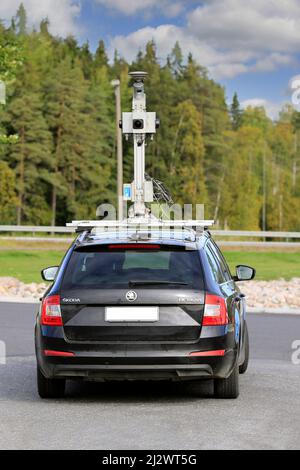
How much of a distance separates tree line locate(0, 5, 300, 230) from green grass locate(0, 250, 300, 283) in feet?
148

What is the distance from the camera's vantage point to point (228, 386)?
31.3ft

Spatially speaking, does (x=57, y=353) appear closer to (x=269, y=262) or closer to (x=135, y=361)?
(x=135, y=361)

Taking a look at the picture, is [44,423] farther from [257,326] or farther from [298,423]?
[257,326]

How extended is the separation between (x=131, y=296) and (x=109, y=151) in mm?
95141

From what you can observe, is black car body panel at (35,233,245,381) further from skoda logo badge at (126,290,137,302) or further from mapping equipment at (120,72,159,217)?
mapping equipment at (120,72,159,217)

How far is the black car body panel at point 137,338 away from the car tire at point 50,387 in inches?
17.7

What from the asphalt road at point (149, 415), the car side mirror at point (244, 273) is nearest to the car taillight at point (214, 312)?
the asphalt road at point (149, 415)

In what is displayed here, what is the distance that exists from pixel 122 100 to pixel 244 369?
10342cm

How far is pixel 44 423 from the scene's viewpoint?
27.4 ft

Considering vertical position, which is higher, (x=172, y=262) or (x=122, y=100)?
(x=122, y=100)

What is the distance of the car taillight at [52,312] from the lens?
9102 millimetres

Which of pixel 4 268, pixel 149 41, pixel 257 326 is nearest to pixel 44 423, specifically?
pixel 257 326
